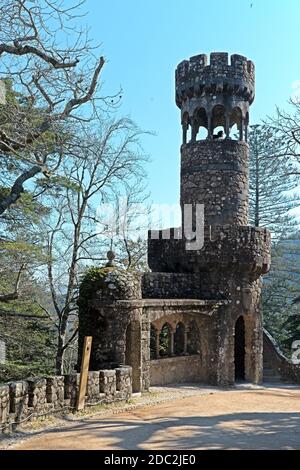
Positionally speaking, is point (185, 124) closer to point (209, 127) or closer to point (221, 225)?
point (209, 127)

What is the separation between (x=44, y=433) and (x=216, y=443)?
2815 mm

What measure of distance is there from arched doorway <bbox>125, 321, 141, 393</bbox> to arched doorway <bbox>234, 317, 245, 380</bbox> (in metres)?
7.52

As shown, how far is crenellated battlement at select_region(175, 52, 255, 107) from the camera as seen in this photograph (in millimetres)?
20234

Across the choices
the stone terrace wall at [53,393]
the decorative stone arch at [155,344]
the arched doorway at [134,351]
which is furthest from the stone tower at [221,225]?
the stone terrace wall at [53,393]

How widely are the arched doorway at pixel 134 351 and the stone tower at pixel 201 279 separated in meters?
0.02

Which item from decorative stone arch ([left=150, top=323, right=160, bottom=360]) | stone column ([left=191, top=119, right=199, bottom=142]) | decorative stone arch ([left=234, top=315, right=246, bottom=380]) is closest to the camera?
Answer: decorative stone arch ([left=150, top=323, right=160, bottom=360])

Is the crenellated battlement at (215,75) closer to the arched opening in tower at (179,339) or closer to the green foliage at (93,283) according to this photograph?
the arched opening in tower at (179,339)

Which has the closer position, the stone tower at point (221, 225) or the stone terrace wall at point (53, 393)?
the stone terrace wall at point (53, 393)

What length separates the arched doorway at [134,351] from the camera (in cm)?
1390

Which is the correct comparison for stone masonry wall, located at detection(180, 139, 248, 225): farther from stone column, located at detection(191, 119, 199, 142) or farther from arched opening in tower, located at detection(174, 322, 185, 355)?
arched opening in tower, located at detection(174, 322, 185, 355)

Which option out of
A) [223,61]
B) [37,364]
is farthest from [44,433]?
[223,61]

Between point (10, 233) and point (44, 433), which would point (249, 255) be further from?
point (44, 433)

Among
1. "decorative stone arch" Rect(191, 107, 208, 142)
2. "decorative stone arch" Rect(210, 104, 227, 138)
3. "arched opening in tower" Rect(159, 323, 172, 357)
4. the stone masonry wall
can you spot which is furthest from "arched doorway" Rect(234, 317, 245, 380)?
"decorative stone arch" Rect(210, 104, 227, 138)

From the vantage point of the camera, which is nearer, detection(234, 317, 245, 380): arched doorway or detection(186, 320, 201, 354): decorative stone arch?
detection(186, 320, 201, 354): decorative stone arch
